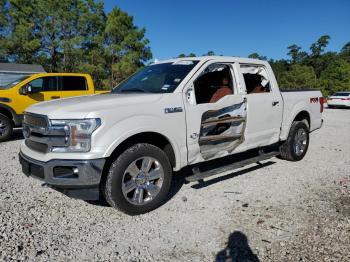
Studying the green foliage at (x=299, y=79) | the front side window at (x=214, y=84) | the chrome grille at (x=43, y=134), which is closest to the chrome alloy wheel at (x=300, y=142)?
the front side window at (x=214, y=84)

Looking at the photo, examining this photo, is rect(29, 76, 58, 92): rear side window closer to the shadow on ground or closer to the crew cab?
the crew cab

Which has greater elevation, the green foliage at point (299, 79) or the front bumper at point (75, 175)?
the green foliage at point (299, 79)

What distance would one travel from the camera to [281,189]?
4844 millimetres

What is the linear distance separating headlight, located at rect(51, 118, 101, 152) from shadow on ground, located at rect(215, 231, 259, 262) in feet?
5.81

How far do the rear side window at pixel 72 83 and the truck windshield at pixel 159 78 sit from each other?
223 inches

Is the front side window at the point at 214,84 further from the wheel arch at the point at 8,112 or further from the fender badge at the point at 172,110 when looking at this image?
the wheel arch at the point at 8,112

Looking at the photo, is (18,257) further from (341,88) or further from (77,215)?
(341,88)

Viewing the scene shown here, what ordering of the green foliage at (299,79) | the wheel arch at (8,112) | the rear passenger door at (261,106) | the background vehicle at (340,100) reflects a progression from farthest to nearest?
the green foliage at (299,79), the background vehicle at (340,100), the wheel arch at (8,112), the rear passenger door at (261,106)

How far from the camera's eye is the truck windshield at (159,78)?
4406mm

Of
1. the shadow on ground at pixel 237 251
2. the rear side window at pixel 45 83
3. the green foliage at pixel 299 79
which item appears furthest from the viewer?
the green foliage at pixel 299 79

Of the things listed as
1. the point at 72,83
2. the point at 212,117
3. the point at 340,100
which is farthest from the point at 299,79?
the point at 212,117

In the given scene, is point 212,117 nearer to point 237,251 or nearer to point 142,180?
point 142,180

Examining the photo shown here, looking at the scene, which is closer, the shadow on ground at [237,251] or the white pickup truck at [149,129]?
the shadow on ground at [237,251]

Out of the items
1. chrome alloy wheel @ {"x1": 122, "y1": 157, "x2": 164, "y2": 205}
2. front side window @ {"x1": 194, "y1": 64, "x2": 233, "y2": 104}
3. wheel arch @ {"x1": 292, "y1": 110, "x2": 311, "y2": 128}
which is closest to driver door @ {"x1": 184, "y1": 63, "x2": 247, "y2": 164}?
front side window @ {"x1": 194, "y1": 64, "x2": 233, "y2": 104}
